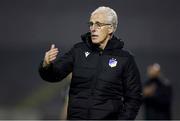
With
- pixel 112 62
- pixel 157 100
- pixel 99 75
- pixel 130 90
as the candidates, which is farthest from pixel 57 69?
pixel 157 100

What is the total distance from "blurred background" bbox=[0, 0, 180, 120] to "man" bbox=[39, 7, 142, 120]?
10.2 m

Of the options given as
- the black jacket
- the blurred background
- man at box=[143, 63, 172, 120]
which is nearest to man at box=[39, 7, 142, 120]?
the black jacket

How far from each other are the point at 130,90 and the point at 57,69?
57cm

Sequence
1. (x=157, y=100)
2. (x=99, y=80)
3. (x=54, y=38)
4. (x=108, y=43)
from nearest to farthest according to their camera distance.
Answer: (x=99, y=80) < (x=108, y=43) < (x=157, y=100) < (x=54, y=38)

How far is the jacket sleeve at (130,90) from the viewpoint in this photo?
554 cm

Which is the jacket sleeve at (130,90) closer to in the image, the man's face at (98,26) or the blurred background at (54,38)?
the man's face at (98,26)

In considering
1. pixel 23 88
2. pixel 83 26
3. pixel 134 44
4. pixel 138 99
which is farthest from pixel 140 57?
pixel 138 99

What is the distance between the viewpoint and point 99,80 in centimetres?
548

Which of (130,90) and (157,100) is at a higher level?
(130,90)

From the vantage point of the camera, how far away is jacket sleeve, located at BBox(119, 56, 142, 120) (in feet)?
18.2

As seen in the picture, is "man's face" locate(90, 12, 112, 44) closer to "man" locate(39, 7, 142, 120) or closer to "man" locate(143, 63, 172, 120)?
"man" locate(39, 7, 142, 120)

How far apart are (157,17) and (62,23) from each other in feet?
6.98

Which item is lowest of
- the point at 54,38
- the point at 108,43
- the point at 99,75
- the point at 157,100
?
the point at 157,100

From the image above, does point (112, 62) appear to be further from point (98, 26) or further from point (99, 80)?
point (98, 26)
